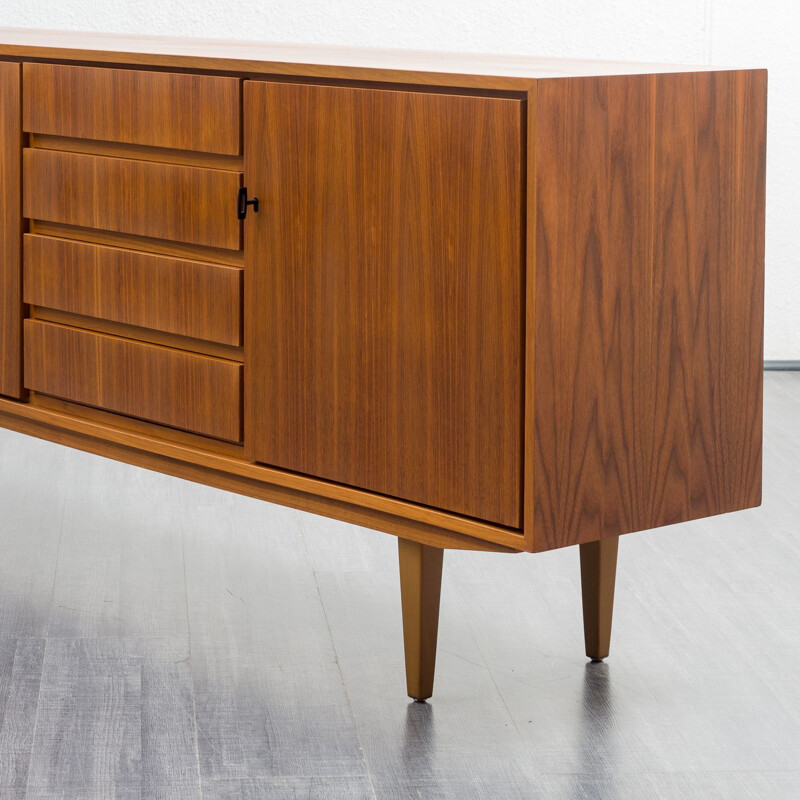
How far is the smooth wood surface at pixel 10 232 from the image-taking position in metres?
1.94

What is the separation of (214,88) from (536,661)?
0.89 meters

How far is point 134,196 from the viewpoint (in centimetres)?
181

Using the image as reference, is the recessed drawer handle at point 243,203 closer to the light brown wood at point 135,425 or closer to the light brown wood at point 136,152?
the light brown wood at point 136,152

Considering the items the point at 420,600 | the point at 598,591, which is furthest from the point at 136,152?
the point at 598,591

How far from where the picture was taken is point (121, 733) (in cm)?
168

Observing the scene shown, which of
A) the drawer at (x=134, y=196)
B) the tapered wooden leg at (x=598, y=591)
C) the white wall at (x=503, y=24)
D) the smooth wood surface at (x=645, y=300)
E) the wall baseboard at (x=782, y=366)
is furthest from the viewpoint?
the wall baseboard at (x=782, y=366)

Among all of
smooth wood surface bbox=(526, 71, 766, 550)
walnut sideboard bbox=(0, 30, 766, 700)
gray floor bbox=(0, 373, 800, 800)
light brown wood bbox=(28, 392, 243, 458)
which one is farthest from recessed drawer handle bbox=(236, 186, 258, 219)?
gray floor bbox=(0, 373, 800, 800)

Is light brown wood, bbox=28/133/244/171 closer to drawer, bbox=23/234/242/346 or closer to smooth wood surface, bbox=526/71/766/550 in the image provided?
drawer, bbox=23/234/242/346

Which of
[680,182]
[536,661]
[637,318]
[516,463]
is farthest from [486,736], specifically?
[680,182]

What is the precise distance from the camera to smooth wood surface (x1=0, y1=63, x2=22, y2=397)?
6.35 ft

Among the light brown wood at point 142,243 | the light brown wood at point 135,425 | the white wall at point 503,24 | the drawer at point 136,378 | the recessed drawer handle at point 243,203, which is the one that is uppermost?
the white wall at point 503,24

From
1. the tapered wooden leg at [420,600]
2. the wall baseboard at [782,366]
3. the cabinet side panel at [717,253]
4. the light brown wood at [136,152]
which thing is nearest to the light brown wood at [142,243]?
the light brown wood at [136,152]

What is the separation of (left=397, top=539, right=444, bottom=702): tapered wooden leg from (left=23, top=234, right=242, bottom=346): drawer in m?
0.35

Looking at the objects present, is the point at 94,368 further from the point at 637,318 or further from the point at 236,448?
the point at 637,318
